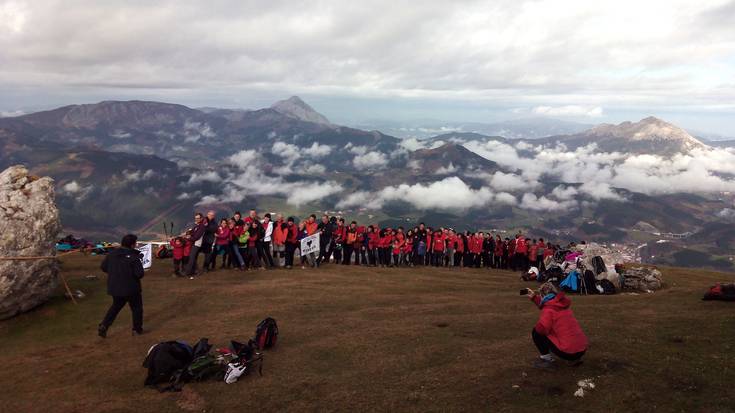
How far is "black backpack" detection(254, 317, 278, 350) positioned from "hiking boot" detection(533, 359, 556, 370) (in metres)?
8.46

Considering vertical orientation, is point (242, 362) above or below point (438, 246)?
above

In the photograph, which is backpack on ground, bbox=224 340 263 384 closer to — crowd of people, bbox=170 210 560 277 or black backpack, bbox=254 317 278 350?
black backpack, bbox=254 317 278 350

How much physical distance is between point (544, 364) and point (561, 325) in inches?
61.2

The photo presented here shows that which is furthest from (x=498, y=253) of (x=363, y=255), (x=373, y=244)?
(x=363, y=255)

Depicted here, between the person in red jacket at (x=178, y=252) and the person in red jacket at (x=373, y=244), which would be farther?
the person in red jacket at (x=373, y=244)

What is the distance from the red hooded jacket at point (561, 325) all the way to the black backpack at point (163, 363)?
10243mm

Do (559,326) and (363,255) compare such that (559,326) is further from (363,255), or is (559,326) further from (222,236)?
(363,255)

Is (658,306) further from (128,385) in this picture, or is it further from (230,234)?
(230,234)

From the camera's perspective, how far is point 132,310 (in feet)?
53.8

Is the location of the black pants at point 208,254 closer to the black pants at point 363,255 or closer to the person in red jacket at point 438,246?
the black pants at point 363,255

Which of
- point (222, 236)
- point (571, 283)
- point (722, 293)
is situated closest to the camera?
point (722, 293)

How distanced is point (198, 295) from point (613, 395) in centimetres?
1905

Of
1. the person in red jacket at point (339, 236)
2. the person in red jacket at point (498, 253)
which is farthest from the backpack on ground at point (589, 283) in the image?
the person in red jacket at point (339, 236)

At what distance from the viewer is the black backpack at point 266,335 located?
14633 mm
